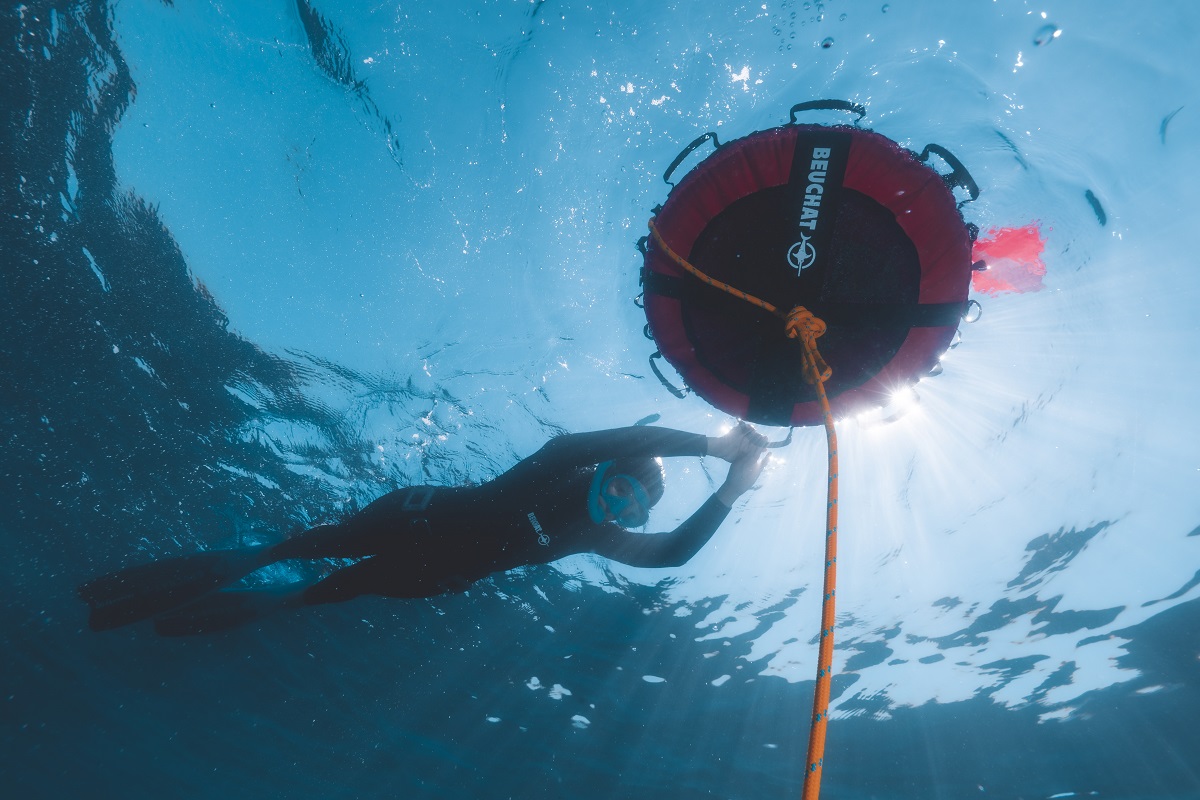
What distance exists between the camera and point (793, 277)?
10.4 ft

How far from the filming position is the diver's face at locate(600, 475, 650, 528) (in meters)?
5.00

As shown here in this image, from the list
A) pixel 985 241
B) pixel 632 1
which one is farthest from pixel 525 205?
pixel 985 241

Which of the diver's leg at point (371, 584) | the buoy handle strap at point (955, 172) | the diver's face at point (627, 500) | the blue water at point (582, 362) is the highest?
the blue water at point (582, 362)

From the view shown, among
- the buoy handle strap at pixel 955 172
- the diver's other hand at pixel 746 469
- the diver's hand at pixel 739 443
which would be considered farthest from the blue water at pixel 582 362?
the diver's other hand at pixel 746 469

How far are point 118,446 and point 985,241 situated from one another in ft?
57.8

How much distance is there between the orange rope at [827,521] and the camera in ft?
5.42

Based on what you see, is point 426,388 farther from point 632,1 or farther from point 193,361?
point 632,1

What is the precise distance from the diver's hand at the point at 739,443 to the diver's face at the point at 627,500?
3.91 ft

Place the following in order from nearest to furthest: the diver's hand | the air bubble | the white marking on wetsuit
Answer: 1. the diver's hand
2. the air bubble
3. the white marking on wetsuit

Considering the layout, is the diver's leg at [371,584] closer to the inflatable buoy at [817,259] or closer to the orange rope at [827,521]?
the inflatable buoy at [817,259]

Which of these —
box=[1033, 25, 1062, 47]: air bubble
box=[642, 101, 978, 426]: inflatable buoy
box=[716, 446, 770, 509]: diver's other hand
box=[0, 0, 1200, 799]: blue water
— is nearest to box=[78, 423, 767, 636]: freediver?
box=[716, 446, 770, 509]: diver's other hand

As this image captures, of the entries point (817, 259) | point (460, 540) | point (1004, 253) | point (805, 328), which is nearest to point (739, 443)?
point (805, 328)

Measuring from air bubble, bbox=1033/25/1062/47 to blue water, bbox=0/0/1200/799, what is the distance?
0.02 m

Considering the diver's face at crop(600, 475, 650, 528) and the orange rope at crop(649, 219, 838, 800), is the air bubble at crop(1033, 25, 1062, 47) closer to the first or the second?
the orange rope at crop(649, 219, 838, 800)
